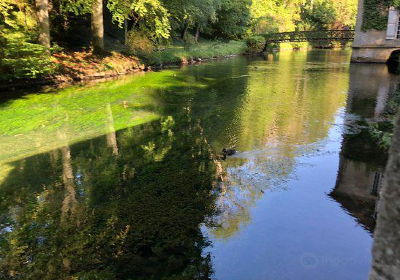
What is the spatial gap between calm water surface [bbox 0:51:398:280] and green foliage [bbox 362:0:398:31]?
55.6 ft

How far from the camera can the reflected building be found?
18.8 feet

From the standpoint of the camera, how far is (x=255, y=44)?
42.0 meters

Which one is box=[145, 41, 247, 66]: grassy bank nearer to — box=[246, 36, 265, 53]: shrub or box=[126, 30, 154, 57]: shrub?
box=[126, 30, 154, 57]: shrub

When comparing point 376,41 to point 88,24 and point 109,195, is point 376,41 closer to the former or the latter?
point 88,24

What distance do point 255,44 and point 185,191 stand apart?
38.7 meters

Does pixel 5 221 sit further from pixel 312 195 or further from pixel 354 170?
pixel 354 170

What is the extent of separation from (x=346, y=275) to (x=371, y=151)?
4626 millimetres

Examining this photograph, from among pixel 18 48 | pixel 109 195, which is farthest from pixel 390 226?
pixel 18 48

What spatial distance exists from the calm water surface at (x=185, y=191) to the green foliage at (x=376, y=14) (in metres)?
16.9

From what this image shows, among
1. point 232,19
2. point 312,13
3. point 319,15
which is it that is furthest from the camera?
point 312,13

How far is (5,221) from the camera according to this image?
526cm

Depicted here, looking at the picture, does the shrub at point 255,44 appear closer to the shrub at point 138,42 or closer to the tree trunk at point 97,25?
the shrub at point 138,42

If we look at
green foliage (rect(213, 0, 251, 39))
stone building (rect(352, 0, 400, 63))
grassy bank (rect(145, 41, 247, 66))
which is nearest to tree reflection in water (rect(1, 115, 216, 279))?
grassy bank (rect(145, 41, 247, 66))

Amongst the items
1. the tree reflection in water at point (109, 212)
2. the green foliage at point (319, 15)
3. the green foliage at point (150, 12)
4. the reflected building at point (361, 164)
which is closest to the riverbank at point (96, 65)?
the green foliage at point (150, 12)
